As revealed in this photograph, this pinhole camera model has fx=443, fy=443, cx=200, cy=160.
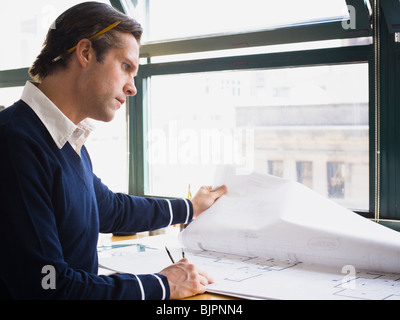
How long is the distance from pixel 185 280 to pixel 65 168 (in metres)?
0.38

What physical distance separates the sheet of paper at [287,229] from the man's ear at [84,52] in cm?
56

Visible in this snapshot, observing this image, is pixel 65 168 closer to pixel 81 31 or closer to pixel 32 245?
pixel 32 245

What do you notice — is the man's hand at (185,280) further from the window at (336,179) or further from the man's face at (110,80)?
the window at (336,179)

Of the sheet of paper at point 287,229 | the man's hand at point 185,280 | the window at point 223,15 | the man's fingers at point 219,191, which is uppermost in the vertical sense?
the window at point 223,15

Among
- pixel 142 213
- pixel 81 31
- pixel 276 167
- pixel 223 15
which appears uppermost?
pixel 223 15

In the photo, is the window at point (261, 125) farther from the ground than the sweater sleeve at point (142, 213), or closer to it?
farther from the ground

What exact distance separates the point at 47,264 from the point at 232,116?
1.22 meters

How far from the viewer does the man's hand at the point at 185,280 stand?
0.98 metres

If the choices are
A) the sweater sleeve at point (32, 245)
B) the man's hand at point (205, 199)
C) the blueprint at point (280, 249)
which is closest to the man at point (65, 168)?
the sweater sleeve at point (32, 245)

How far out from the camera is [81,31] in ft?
3.59

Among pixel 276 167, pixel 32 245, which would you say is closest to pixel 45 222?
pixel 32 245

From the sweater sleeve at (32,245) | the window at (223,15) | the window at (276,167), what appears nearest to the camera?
the sweater sleeve at (32,245)
